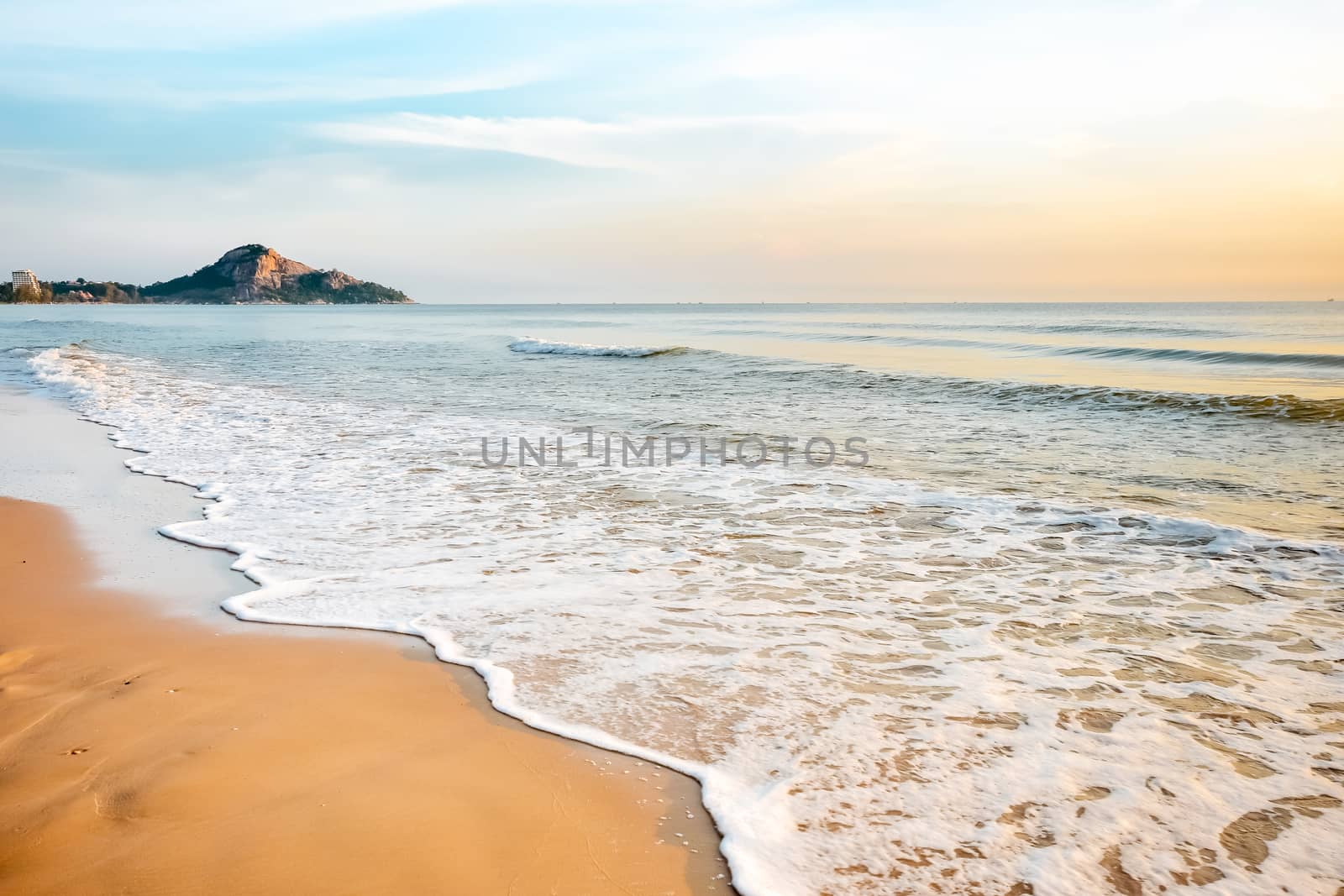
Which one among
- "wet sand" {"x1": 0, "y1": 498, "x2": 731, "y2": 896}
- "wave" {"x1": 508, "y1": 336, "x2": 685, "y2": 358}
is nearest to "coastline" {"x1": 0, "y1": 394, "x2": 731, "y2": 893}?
"wet sand" {"x1": 0, "y1": 498, "x2": 731, "y2": 896}

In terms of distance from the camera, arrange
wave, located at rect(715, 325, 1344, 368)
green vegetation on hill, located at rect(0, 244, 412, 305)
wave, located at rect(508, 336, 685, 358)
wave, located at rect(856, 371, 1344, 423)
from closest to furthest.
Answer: wave, located at rect(856, 371, 1344, 423) → wave, located at rect(715, 325, 1344, 368) → wave, located at rect(508, 336, 685, 358) → green vegetation on hill, located at rect(0, 244, 412, 305)

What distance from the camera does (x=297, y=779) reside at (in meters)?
2.82

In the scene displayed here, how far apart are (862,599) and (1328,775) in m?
2.19

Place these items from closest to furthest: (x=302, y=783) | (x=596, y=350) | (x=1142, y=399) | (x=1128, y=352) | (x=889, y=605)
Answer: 1. (x=302, y=783)
2. (x=889, y=605)
3. (x=1142, y=399)
4. (x=1128, y=352)
5. (x=596, y=350)

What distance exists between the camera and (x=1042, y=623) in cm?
427

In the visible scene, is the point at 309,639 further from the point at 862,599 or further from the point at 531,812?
the point at 862,599

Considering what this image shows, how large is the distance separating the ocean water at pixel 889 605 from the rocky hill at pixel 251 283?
15940cm

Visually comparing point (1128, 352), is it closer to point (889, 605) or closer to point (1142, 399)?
point (1142, 399)

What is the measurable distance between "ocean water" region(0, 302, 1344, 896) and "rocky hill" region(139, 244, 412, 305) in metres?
159

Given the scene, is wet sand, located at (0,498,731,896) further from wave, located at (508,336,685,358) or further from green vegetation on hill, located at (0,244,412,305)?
green vegetation on hill, located at (0,244,412,305)

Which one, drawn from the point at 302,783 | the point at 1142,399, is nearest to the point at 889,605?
the point at 302,783

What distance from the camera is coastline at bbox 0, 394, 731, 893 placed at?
2.36m

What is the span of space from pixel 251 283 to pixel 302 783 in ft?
558

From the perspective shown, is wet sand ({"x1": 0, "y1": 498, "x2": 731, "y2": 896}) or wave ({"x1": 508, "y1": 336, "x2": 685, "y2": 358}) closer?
wet sand ({"x1": 0, "y1": 498, "x2": 731, "y2": 896})
